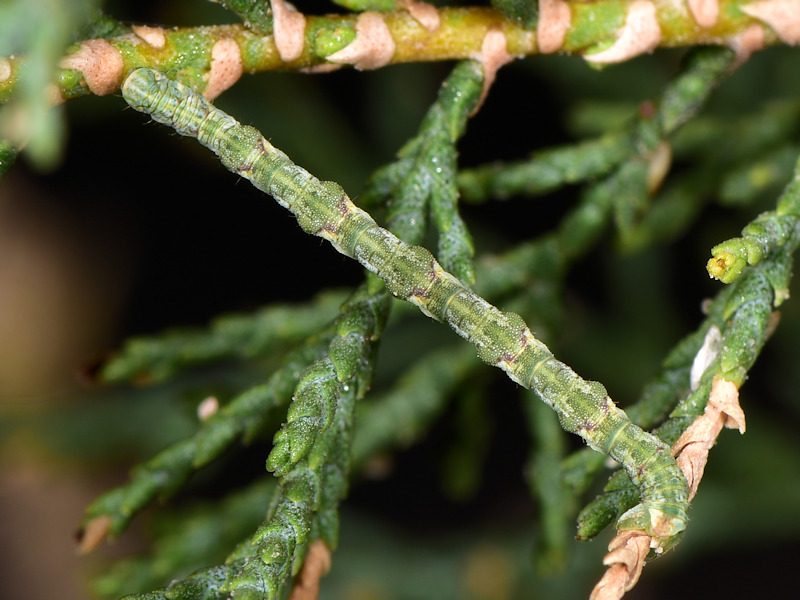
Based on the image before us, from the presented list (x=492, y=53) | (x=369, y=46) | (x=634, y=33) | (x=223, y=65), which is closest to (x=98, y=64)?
(x=223, y=65)

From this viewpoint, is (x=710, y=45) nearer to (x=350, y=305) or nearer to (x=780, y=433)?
(x=350, y=305)

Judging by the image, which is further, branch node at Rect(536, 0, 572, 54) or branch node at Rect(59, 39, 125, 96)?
branch node at Rect(536, 0, 572, 54)

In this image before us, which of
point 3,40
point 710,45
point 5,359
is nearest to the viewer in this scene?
point 3,40

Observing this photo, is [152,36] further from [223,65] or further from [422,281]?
[422,281]

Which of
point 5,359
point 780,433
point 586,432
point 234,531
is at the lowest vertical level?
point 586,432

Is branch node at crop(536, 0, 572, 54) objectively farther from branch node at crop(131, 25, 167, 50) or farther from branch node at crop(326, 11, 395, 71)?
branch node at crop(131, 25, 167, 50)

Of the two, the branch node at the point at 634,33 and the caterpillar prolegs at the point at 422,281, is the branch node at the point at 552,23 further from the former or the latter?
the caterpillar prolegs at the point at 422,281

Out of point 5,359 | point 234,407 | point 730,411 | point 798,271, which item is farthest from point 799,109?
point 5,359

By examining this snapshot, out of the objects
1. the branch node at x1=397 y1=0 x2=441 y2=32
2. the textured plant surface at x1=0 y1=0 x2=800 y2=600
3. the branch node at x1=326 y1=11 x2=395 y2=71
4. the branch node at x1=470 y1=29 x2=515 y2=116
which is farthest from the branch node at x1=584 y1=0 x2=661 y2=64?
the branch node at x1=326 y1=11 x2=395 y2=71
